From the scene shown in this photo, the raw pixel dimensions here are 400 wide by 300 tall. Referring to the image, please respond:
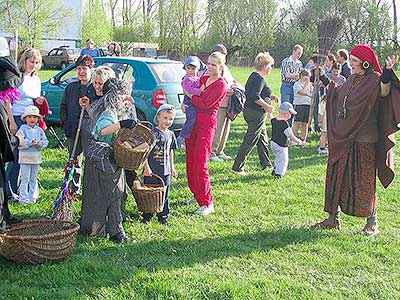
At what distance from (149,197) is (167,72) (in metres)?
5.07

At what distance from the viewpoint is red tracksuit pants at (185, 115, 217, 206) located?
654 cm

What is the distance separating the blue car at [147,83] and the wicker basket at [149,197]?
4.04 meters

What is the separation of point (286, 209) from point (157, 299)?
3.07 metres

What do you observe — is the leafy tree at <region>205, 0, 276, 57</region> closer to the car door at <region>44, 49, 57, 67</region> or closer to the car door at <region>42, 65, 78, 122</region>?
the car door at <region>44, 49, 57, 67</region>

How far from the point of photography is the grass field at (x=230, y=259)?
14.9 feet

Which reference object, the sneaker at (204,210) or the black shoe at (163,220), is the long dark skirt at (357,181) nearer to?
the sneaker at (204,210)

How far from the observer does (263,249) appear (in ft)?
18.3

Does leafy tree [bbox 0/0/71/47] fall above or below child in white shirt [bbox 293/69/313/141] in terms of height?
above

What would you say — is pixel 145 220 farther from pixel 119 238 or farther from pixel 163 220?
pixel 119 238

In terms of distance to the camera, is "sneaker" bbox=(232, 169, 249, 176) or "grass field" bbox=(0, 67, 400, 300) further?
"sneaker" bbox=(232, 169, 249, 176)

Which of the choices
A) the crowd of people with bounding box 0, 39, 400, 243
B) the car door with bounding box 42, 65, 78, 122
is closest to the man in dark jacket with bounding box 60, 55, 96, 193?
the crowd of people with bounding box 0, 39, 400, 243

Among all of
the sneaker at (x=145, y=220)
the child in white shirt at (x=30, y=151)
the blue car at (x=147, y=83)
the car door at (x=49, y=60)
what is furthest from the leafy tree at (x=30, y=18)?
the sneaker at (x=145, y=220)

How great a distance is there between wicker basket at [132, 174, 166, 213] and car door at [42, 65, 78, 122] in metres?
5.43

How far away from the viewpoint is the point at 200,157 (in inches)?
259
